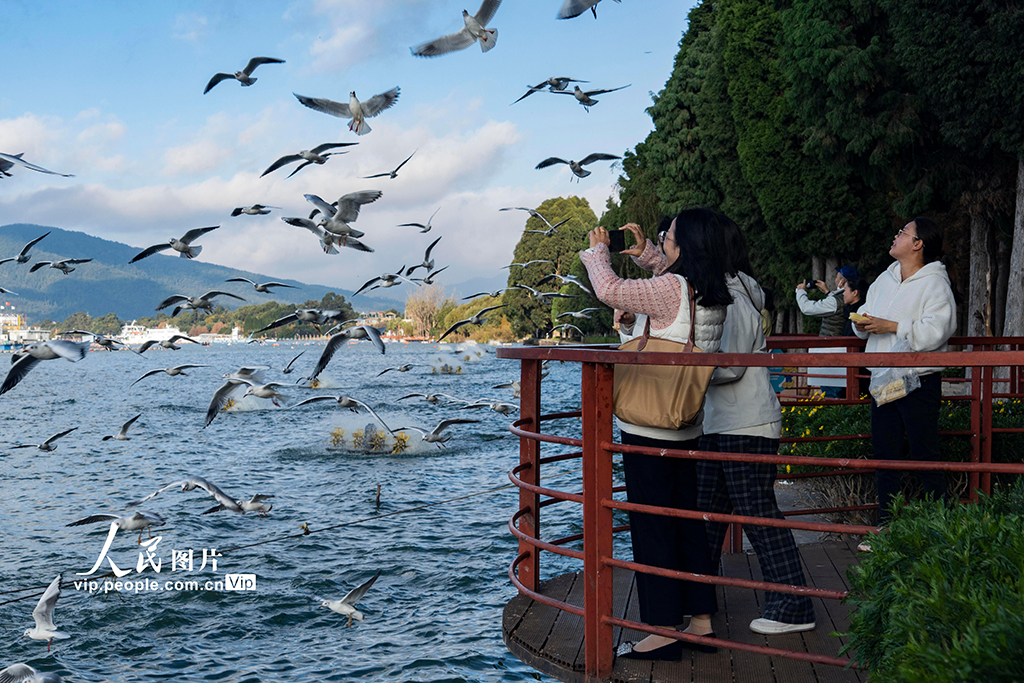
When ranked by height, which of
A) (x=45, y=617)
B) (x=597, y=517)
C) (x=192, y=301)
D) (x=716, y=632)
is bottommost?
(x=45, y=617)

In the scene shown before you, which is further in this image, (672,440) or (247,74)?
(247,74)

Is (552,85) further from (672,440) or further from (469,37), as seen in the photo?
(672,440)

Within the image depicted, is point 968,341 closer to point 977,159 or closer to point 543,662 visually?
point 543,662

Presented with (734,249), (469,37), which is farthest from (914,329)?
(469,37)

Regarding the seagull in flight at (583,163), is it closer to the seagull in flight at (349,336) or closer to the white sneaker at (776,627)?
the seagull in flight at (349,336)

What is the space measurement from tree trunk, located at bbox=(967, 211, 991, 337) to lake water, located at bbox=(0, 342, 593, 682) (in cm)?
967

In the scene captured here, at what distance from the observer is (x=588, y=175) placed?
1345 centimetres

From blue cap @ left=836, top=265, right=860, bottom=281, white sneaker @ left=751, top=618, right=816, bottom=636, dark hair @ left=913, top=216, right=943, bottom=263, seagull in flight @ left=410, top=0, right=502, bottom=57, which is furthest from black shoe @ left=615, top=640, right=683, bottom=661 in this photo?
seagull in flight @ left=410, top=0, right=502, bottom=57

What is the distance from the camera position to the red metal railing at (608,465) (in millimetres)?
2789

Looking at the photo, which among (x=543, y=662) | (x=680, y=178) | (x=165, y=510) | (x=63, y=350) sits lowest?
(x=165, y=510)

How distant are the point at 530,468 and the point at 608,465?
1036 mm

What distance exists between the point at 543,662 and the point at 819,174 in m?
22.5

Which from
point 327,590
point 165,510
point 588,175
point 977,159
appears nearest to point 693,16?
point 977,159

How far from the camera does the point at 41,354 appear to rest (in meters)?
8.95
